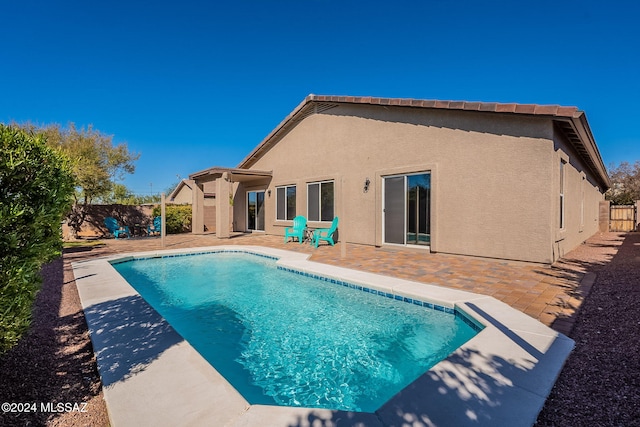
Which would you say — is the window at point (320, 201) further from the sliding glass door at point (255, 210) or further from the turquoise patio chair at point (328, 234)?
the sliding glass door at point (255, 210)

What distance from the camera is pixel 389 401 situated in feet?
7.98

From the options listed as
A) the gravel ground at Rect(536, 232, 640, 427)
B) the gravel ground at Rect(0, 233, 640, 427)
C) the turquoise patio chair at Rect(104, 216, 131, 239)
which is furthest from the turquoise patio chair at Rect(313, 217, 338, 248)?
the turquoise patio chair at Rect(104, 216, 131, 239)

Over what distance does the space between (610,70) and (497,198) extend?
11.6 metres

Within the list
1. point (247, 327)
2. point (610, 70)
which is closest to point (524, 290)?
point (247, 327)

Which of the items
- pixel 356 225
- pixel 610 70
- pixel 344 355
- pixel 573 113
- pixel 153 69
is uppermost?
pixel 153 69

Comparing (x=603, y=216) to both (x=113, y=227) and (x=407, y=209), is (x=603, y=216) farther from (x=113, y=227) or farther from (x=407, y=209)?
(x=113, y=227)

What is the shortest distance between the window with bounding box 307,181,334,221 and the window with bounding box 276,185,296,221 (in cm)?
130

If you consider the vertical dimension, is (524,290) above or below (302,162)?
below

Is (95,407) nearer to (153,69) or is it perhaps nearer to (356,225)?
(356,225)

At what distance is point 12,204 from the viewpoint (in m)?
2.33

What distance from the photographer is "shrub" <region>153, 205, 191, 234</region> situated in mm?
18938

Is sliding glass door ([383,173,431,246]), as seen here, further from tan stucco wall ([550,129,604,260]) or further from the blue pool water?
the blue pool water

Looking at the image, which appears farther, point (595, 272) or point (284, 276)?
point (284, 276)

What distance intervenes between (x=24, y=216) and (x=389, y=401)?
326 cm
